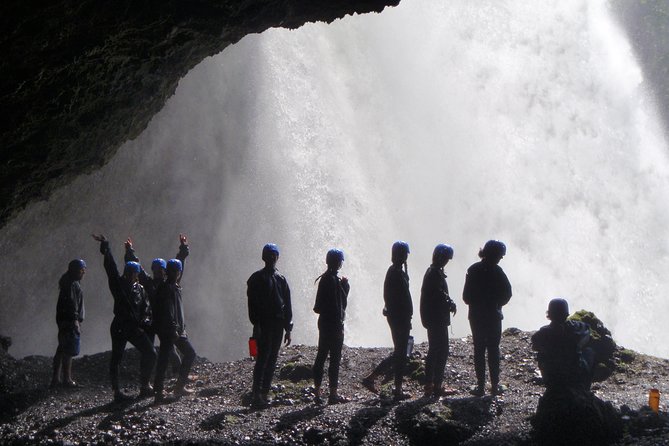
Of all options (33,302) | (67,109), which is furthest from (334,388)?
(33,302)

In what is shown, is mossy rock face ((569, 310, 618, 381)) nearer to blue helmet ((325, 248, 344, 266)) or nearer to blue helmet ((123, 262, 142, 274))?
blue helmet ((325, 248, 344, 266))

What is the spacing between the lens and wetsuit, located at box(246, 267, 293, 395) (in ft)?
25.0

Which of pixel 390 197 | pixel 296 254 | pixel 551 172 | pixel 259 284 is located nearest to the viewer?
pixel 259 284

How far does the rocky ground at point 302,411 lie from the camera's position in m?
6.22

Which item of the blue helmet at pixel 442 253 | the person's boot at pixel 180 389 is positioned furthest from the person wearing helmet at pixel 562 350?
the person's boot at pixel 180 389

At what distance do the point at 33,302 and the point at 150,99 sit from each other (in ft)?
35.0

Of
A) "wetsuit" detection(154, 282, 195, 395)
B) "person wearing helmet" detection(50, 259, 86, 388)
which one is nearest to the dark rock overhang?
"person wearing helmet" detection(50, 259, 86, 388)

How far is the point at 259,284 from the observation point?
7.64m

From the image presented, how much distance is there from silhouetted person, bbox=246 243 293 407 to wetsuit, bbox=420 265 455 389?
1.71m

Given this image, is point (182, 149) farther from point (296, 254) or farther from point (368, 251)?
Answer: point (368, 251)

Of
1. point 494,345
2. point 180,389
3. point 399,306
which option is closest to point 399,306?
point 399,306

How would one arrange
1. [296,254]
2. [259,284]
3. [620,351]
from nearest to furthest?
[259,284] < [620,351] < [296,254]

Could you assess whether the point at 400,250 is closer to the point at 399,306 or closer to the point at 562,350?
the point at 399,306

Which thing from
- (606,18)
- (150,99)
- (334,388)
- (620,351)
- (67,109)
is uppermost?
(606,18)
